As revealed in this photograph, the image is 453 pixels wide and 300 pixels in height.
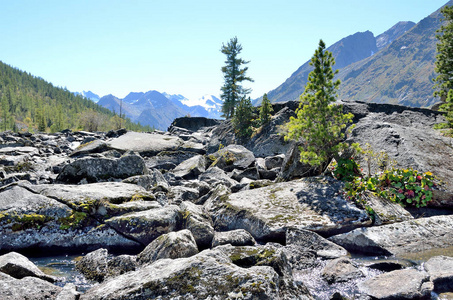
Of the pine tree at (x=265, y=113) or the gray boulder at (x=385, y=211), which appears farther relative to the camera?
the pine tree at (x=265, y=113)

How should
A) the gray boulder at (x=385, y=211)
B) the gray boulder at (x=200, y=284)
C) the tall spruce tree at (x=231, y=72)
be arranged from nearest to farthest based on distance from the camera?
the gray boulder at (x=200, y=284) → the gray boulder at (x=385, y=211) → the tall spruce tree at (x=231, y=72)

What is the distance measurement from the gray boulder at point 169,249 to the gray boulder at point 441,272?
575 cm

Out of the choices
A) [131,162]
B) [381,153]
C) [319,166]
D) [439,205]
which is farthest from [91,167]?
[439,205]

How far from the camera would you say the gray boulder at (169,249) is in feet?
23.3

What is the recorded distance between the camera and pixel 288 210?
10.2m

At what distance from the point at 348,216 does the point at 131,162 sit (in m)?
11.9

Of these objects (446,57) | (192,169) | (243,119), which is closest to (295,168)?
(192,169)

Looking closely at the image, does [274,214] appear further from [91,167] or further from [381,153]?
[91,167]

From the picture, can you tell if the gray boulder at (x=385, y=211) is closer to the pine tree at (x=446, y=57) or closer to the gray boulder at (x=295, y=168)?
the gray boulder at (x=295, y=168)

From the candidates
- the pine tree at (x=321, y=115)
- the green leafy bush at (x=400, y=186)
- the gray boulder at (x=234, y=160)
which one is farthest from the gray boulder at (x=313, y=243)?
the gray boulder at (x=234, y=160)

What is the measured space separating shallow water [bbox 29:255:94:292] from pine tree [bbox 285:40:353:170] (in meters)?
9.55

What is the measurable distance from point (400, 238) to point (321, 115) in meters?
6.14

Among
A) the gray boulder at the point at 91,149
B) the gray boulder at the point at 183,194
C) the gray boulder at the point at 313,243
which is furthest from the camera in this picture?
the gray boulder at the point at 91,149

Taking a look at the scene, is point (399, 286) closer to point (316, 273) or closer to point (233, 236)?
point (316, 273)
